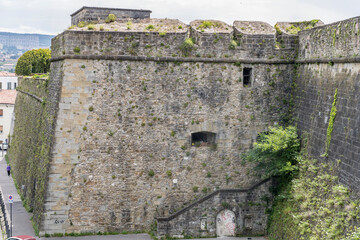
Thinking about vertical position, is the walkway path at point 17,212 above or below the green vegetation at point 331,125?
below

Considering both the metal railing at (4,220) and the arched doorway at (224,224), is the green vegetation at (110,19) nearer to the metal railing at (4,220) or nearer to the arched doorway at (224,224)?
the arched doorway at (224,224)

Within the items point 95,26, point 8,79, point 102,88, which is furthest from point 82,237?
point 8,79

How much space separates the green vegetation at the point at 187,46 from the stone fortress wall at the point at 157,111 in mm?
41

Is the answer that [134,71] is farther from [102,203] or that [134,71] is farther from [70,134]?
[102,203]

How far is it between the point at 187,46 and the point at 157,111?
268 cm

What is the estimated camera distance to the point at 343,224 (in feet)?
50.8

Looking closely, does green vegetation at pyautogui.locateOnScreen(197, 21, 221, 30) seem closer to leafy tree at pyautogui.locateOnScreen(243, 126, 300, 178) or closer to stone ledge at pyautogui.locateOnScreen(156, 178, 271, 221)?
leafy tree at pyautogui.locateOnScreen(243, 126, 300, 178)

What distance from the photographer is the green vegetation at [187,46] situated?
2025 cm

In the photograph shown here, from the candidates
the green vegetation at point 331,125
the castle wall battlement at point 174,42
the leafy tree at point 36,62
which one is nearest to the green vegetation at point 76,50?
the castle wall battlement at point 174,42

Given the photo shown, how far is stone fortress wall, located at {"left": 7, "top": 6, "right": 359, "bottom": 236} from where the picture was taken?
19.7m

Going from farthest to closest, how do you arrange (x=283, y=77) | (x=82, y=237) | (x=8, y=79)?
(x=8, y=79), (x=283, y=77), (x=82, y=237)

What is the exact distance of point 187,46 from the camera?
798 inches

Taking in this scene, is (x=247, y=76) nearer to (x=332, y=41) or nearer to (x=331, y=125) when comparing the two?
(x=332, y=41)

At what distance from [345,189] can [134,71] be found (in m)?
8.70
